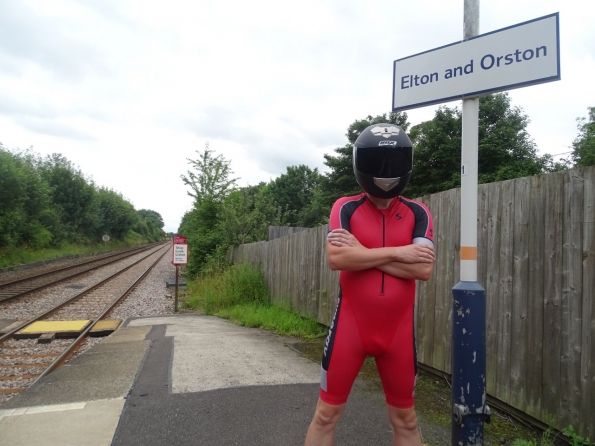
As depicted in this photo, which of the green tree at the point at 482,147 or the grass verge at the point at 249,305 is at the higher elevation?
the green tree at the point at 482,147

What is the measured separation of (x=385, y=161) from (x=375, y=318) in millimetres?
758

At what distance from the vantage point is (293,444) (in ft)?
10.0

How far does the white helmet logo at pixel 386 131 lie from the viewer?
2246 mm

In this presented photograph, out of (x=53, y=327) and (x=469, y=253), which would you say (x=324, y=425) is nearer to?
(x=469, y=253)

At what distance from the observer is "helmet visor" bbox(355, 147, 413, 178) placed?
7.26ft

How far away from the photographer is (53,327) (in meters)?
8.42

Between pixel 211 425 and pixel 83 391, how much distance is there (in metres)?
1.57

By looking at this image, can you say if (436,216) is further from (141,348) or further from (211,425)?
(141,348)

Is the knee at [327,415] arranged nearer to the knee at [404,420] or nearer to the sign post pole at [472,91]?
the knee at [404,420]

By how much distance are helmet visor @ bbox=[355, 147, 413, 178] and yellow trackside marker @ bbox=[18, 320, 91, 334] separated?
25.0ft

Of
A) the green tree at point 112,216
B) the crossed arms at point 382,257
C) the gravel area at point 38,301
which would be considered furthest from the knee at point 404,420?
the green tree at point 112,216

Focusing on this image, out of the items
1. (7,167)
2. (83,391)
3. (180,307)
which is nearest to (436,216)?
(83,391)

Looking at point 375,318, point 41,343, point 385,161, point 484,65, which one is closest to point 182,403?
point 375,318

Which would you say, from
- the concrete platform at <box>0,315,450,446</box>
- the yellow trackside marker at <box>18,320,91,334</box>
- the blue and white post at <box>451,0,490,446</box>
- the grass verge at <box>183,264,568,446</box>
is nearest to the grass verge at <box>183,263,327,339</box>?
the grass verge at <box>183,264,568,446</box>
